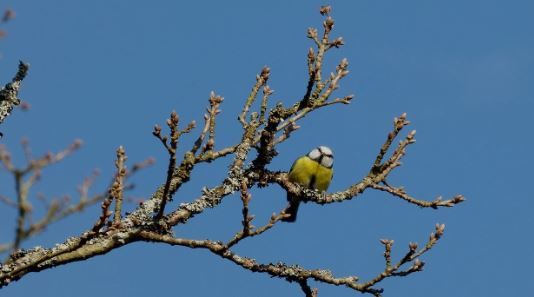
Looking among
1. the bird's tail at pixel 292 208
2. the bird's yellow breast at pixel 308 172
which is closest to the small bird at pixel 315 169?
the bird's yellow breast at pixel 308 172

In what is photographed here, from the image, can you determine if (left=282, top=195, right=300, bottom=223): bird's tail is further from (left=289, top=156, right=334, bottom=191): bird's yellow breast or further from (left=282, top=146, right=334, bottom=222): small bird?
(left=289, top=156, right=334, bottom=191): bird's yellow breast

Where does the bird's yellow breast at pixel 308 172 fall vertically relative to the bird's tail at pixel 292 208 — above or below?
above

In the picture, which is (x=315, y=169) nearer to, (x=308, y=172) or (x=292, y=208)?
(x=308, y=172)

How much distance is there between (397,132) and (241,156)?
143 centimetres

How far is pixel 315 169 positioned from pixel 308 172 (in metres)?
0.16

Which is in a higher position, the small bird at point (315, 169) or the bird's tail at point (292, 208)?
the small bird at point (315, 169)

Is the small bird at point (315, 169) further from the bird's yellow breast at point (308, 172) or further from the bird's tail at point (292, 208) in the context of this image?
the bird's tail at point (292, 208)

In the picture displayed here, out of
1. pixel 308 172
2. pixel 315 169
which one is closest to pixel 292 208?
pixel 308 172

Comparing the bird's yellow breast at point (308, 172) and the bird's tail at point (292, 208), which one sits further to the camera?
the bird's yellow breast at point (308, 172)

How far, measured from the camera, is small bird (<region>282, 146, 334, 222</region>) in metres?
10.2

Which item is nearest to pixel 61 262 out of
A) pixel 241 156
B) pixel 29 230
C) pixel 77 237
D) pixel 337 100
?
pixel 77 237

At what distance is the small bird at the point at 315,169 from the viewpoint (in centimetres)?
1019

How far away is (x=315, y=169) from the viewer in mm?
10312

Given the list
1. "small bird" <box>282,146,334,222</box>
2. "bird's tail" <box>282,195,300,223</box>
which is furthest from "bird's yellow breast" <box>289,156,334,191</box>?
"bird's tail" <box>282,195,300,223</box>
